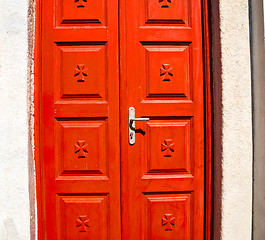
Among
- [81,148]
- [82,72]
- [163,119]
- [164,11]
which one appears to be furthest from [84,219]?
[164,11]

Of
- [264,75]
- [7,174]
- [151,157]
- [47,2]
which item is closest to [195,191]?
[151,157]

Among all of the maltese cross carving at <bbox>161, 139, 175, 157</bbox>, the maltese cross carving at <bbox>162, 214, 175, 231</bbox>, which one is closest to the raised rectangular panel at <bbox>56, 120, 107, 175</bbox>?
the maltese cross carving at <bbox>161, 139, 175, 157</bbox>

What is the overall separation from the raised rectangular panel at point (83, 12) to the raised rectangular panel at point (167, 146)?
1.05 m

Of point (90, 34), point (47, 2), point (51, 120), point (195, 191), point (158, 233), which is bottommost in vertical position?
point (158, 233)

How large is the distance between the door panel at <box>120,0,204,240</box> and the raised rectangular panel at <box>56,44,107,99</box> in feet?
0.67

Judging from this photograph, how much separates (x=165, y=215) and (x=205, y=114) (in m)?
0.97

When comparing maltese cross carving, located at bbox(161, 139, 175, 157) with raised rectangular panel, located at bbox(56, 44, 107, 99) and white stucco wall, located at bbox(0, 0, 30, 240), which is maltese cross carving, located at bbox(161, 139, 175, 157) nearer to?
raised rectangular panel, located at bbox(56, 44, 107, 99)

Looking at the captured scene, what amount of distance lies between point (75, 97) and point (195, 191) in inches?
53.6

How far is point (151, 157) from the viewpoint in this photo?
8.55 feet

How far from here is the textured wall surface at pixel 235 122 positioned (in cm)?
243

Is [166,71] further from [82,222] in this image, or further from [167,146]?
[82,222]

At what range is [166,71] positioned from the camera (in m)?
2.61

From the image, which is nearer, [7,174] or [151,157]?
[7,174]

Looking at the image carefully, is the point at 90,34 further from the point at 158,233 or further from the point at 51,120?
the point at 158,233
